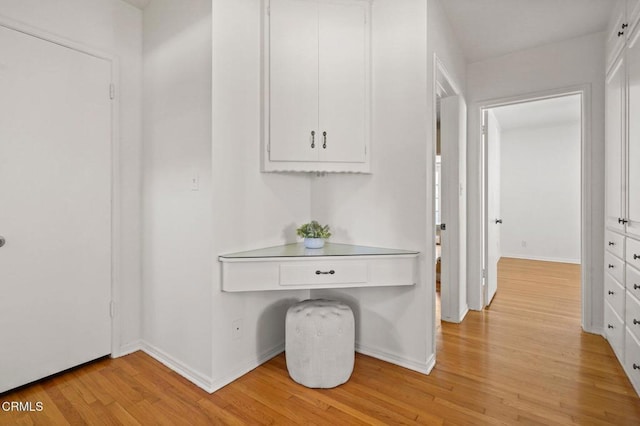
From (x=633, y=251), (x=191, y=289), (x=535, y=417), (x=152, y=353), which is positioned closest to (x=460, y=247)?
(x=633, y=251)

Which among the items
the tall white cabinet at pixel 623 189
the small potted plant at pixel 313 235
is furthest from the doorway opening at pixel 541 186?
the small potted plant at pixel 313 235

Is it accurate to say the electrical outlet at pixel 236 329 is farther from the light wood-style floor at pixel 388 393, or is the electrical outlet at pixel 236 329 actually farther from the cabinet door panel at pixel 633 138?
the cabinet door panel at pixel 633 138

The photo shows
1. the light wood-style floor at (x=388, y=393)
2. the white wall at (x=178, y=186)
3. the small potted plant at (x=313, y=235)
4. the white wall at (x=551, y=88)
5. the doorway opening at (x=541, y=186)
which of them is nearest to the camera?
the light wood-style floor at (x=388, y=393)

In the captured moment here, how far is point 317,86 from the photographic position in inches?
86.2

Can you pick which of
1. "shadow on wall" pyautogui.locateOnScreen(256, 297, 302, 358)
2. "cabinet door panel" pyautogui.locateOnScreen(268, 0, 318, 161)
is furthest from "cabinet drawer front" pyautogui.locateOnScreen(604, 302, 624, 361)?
"cabinet door panel" pyautogui.locateOnScreen(268, 0, 318, 161)

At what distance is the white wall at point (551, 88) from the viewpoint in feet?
8.93

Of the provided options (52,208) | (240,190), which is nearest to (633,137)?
(240,190)

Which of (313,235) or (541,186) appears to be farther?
(541,186)

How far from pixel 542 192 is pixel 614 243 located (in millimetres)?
4443

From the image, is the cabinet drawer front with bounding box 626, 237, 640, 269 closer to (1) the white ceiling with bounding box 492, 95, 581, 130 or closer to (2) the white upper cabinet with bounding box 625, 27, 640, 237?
(2) the white upper cabinet with bounding box 625, 27, 640, 237

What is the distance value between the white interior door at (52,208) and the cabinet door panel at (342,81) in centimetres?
158

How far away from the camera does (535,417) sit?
1.67m

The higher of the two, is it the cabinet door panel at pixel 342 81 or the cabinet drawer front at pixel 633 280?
the cabinet door panel at pixel 342 81

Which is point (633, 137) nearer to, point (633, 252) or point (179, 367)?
point (633, 252)
